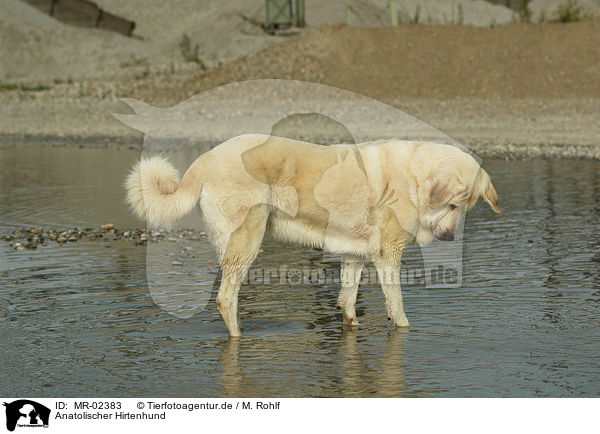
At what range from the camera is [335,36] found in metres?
39.5

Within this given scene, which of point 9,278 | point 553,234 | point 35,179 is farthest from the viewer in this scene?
point 35,179

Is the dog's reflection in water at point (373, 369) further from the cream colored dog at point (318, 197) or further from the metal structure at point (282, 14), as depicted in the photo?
the metal structure at point (282, 14)

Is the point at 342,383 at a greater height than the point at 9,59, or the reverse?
the point at 9,59

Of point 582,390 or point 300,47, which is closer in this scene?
point 582,390

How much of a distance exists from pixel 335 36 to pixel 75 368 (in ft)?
108

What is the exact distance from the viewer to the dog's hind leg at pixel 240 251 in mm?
8461

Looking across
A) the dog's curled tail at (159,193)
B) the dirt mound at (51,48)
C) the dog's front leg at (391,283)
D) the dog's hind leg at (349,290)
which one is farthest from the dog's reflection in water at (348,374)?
the dirt mound at (51,48)

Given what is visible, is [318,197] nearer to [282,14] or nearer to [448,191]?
[448,191]

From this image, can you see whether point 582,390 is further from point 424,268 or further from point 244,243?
point 424,268
